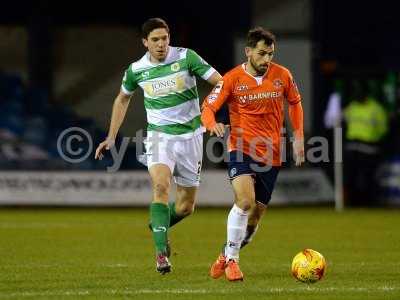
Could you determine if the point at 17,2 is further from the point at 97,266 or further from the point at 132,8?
the point at 97,266

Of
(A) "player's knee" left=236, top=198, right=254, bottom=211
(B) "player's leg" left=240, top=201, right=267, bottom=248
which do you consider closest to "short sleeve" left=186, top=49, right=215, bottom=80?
(B) "player's leg" left=240, top=201, right=267, bottom=248

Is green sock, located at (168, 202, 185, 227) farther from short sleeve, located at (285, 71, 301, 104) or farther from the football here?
the football

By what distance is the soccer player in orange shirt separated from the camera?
9.77 m

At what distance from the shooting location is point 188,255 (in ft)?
39.4

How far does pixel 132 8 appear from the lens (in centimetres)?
2372

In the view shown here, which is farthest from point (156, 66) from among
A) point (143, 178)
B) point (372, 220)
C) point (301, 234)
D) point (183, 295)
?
point (143, 178)

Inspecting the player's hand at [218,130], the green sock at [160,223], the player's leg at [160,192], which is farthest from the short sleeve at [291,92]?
the green sock at [160,223]

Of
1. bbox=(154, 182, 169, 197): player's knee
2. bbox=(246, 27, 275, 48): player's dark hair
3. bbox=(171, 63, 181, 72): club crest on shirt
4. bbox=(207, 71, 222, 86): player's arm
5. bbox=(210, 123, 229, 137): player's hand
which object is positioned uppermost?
bbox=(246, 27, 275, 48): player's dark hair

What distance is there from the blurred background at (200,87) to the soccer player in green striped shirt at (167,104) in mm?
8703

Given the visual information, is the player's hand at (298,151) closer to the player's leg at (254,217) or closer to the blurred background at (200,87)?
the player's leg at (254,217)

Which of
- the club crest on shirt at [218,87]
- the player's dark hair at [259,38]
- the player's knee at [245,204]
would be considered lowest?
the player's knee at [245,204]

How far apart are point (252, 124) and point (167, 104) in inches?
38.2

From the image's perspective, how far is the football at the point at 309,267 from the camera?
9.21 m

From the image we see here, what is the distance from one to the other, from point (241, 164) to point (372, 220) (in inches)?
300
